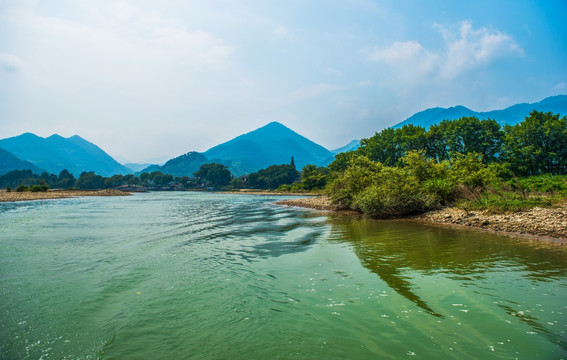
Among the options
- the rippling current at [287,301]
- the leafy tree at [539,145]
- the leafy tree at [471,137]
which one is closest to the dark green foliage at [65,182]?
the rippling current at [287,301]

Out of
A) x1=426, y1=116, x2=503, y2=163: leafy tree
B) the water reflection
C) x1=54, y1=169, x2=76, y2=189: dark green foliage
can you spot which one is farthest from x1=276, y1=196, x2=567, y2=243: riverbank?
x1=54, y1=169, x2=76, y2=189: dark green foliage

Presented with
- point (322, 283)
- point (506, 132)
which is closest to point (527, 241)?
point (322, 283)

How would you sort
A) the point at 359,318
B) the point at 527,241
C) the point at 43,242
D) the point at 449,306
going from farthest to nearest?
the point at 43,242 < the point at 527,241 < the point at 449,306 < the point at 359,318

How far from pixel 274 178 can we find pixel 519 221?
458 feet

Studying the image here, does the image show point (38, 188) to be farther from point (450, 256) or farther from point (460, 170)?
point (450, 256)

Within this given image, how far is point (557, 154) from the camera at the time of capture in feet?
145

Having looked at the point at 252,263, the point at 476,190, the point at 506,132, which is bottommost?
the point at 252,263

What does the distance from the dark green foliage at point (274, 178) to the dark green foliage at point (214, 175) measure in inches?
916

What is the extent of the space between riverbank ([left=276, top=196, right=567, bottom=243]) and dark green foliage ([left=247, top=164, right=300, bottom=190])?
429 feet

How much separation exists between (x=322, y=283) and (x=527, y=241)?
12094mm

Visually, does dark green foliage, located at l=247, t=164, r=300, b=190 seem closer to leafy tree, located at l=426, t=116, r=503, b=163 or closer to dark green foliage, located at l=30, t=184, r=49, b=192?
dark green foliage, located at l=30, t=184, r=49, b=192

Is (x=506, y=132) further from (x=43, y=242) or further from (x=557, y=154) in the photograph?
(x=43, y=242)

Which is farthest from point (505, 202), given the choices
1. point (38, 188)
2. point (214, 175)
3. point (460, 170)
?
point (214, 175)

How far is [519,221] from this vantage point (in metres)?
17.5
